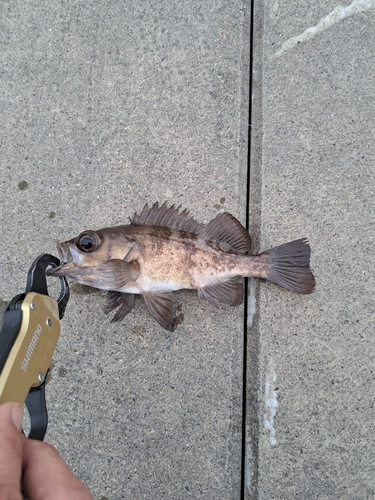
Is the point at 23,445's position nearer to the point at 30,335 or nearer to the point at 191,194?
the point at 30,335

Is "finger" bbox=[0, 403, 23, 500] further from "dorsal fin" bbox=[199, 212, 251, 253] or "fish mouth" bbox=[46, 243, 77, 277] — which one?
"dorsal fin" bbox=[199, 212, 251, 253]

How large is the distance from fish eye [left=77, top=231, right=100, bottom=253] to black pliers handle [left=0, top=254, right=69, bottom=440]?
0.59 metres

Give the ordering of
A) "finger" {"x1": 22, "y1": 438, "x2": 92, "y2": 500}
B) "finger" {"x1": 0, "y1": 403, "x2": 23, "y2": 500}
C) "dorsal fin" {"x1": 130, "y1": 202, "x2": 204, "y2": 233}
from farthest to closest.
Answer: "dorsal fin" {"x1": 130, "y1": 202, "x2": 204, "y2": 233} < "finger" {"x1": 22, "y1": 438, "x2": 92, "y2": 500} < "finger" {"x1": 0, "y1": 403, "x2": 23, "y2": 500}

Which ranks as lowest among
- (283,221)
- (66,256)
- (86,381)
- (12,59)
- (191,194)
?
(86,381)

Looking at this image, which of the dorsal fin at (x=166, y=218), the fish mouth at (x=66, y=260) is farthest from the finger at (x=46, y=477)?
the dorsal fin at (x=166, y=218)

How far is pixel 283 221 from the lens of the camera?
2941 mm

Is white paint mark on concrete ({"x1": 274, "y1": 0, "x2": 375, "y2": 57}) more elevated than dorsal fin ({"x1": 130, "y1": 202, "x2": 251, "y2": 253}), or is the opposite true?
white paint mark on concrete ({"x1": 274, "y1": 0, "x2": 375, "y2": 57})

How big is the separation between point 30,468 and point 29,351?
19.5 inches

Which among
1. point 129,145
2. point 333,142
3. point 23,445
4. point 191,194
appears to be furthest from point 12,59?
point 23,445

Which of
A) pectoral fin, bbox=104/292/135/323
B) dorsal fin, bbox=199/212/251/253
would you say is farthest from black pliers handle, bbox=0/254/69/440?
dorsal fin, bbox=199/212/251/253

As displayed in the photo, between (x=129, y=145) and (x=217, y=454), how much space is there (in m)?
2.48

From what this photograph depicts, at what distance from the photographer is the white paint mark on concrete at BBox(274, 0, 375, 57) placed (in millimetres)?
3167

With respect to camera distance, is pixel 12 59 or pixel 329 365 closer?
pixel 329 365

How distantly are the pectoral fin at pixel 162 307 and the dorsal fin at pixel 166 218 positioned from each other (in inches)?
19.4
